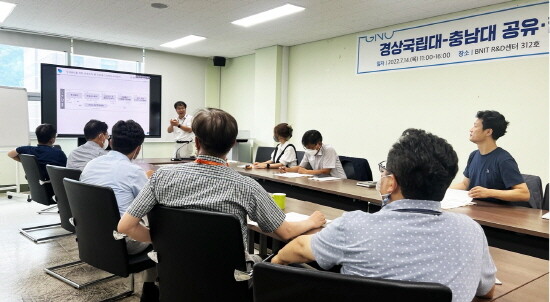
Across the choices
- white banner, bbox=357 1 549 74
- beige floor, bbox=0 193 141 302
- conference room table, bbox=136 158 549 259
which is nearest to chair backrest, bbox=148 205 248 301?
beige floor, bbox=0 193 141 302

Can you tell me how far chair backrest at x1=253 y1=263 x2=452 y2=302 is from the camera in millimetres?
772

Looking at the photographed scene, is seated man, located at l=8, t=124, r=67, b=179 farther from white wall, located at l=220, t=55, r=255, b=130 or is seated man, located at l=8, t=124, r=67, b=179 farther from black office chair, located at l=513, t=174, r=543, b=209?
black office chair, located at l=513, t=174, r=543, b=209

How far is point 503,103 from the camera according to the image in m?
4.16

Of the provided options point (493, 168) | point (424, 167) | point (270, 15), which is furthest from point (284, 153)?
point (424, 167)

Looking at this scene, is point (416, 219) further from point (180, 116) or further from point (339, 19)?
point (180, 116)

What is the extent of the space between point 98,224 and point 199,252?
89 cm

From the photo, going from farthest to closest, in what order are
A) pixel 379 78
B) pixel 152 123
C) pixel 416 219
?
pixel 152 123, pixel 379 78, pixel 416 219

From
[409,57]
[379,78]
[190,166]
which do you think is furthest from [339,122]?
[190,166]

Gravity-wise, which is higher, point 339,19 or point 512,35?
point 339,19

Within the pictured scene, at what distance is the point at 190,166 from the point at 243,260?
393 millimetres

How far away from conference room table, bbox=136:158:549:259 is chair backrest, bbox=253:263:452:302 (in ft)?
4.88

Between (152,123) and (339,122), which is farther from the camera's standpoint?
(152,123)

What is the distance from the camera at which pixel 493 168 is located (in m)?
2.56

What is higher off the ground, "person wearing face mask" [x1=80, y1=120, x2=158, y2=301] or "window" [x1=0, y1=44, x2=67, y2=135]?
"window" [x1=0, y1=44, x2=67, y2=135]
